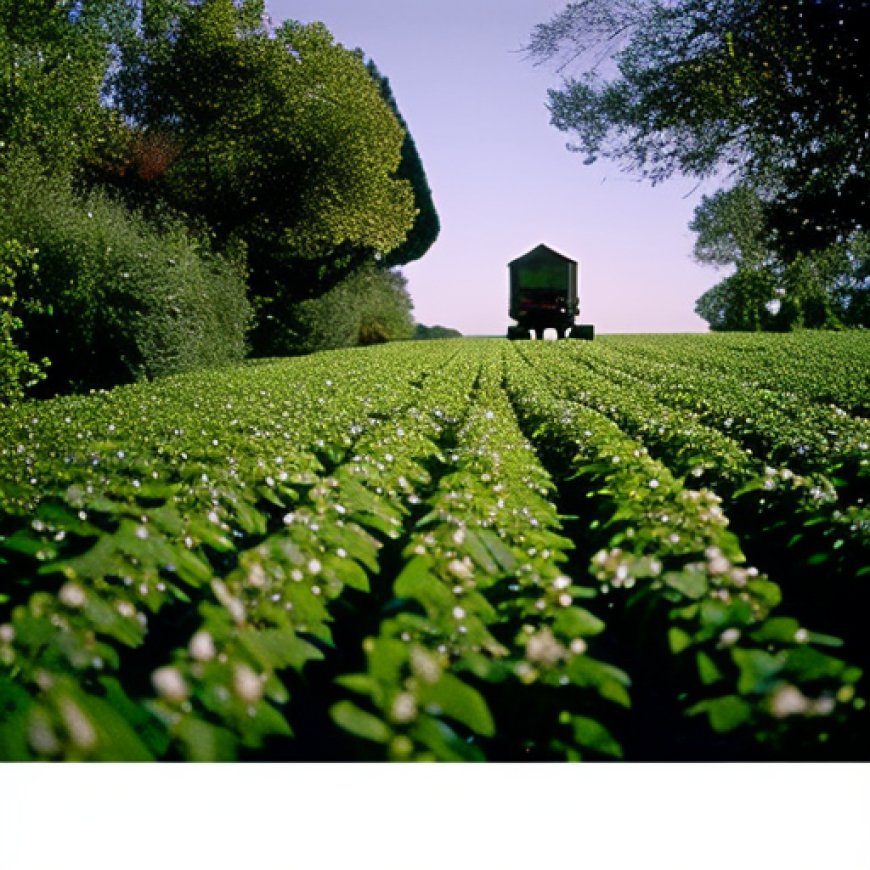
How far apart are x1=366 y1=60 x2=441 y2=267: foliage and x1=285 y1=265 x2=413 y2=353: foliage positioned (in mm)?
1558

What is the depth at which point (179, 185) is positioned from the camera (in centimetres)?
993

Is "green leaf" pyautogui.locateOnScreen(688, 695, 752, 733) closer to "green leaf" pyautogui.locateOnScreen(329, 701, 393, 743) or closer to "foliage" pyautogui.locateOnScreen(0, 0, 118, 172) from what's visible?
"green leaf" pyautogui.locateOnScreen(329, 701, 393, 743)

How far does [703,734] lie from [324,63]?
8.02 metres

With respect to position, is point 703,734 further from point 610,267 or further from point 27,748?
point 610,267

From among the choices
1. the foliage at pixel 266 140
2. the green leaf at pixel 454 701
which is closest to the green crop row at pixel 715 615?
the green leaf at pixel 454 701

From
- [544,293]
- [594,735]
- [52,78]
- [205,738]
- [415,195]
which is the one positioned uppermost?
[52,78]

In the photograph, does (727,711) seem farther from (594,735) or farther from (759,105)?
(759,105)

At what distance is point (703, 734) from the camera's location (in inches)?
96.3

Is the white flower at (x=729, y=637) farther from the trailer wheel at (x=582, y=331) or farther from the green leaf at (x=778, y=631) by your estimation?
the trailer wheel at (x=582, y=331)

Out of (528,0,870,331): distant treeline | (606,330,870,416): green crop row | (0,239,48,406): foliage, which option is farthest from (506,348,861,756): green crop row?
(0,239,48,406): foliage

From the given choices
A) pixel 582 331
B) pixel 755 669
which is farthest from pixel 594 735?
pixel 582 331

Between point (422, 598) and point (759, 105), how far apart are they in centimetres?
749
